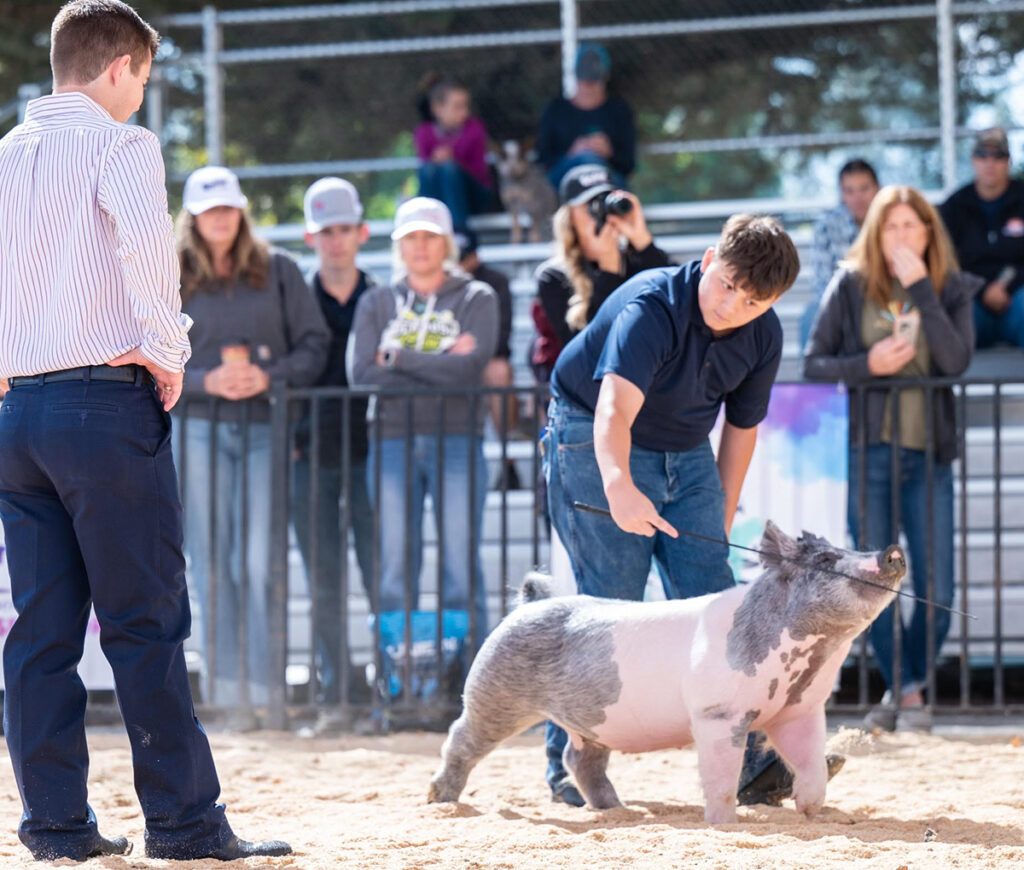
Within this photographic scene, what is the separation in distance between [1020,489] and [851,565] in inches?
149

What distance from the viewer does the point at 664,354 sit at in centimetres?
436

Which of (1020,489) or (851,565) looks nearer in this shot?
(851,565)

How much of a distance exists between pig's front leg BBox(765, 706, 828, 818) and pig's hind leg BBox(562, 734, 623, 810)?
581mm

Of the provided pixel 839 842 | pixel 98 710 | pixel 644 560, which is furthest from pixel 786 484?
pixel 98 710

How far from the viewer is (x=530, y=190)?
9.84m

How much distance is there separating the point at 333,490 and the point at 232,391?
73 cm

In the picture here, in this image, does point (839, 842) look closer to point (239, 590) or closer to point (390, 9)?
point (239, 590)

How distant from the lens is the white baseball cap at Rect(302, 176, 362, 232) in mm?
7359

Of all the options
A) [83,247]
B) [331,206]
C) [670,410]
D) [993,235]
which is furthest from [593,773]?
[993,235]

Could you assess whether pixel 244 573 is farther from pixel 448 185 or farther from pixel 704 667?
pixel 448 185

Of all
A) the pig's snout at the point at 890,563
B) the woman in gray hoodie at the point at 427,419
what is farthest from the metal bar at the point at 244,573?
the pig's snout at the point at 890,563

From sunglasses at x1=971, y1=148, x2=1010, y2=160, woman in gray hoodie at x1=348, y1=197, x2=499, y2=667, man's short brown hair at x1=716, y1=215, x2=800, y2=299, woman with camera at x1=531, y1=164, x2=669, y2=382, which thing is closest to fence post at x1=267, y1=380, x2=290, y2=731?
woman in gray hoodie at x1=348, y1=197, x2=499, y2=667

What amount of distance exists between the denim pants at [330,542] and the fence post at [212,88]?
4.04 metres

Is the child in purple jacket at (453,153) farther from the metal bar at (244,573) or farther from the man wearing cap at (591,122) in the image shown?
the metal bar at (244,573)
